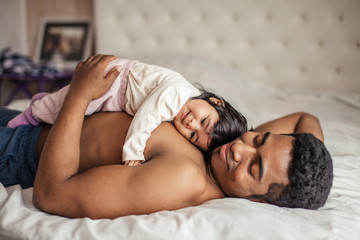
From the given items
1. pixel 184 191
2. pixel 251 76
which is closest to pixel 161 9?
pixel 251 76

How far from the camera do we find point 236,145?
41.9 inches

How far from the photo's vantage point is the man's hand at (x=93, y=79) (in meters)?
1.15

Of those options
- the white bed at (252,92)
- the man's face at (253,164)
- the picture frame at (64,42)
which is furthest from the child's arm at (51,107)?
the picture frame at (64,42)

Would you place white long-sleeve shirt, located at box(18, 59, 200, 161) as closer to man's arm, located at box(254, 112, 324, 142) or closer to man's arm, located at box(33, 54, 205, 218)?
man's arm, located at box(33, 54, 205, 218)

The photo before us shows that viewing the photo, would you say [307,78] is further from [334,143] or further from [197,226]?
[197,226]

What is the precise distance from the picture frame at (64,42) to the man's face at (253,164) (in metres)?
2.78

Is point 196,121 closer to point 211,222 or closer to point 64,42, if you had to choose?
point 211,222

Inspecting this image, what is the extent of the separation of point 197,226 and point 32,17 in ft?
11.9

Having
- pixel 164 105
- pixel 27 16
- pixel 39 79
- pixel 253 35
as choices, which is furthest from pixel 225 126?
pixel 27 16

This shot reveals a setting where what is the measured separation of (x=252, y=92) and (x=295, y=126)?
1.24 meters

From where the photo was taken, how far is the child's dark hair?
1340 millimetres

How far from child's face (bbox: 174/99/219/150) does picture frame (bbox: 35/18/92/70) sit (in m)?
2.43

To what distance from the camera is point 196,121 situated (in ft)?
4.35

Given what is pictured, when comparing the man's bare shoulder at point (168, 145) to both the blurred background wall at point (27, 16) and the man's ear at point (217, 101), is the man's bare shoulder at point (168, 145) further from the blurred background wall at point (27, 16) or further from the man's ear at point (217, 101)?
the blurred background wall at point (27, 16)
